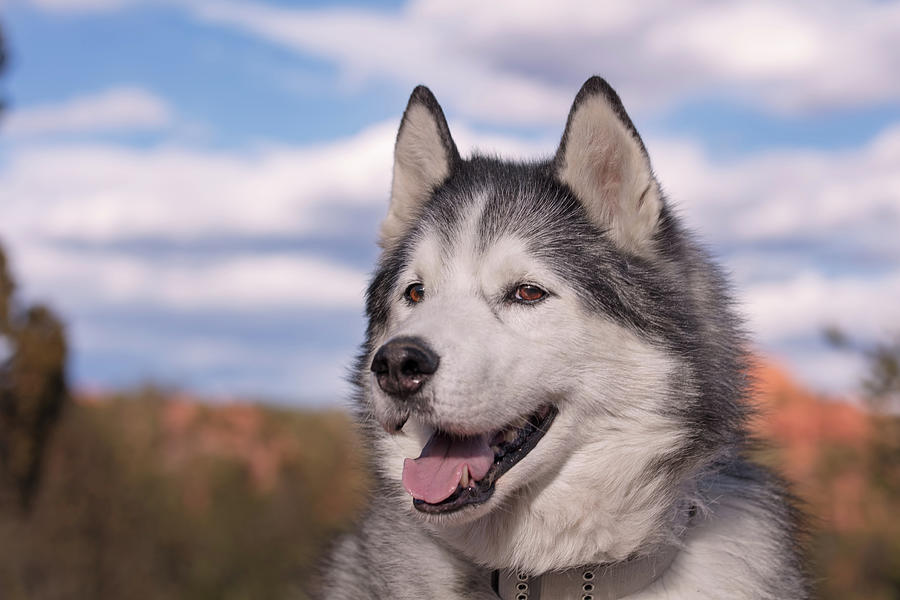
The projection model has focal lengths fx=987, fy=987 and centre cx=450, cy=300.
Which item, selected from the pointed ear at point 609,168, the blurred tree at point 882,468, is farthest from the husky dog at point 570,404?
the blurred tree at point 882,468

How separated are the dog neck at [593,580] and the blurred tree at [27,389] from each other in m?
5.61

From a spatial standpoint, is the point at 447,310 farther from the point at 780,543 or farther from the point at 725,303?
the point at 780,543

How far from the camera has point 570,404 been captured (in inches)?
146

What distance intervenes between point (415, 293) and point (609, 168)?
3.15 feet

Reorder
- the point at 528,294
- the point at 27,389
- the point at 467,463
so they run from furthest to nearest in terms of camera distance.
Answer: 1. the point at 27,389
2. the point at 528,294
3. the point at 467,463

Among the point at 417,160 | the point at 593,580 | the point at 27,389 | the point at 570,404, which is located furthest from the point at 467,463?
the point at 27,389

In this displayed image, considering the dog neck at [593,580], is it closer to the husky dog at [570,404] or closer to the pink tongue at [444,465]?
the husky dog at [570,404]

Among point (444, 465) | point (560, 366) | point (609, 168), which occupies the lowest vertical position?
point (444, 465)

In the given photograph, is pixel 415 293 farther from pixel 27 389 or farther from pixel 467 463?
pixel 27 389

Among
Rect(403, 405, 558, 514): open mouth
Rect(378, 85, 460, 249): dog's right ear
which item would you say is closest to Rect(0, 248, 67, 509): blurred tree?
Rect(378, 85, 460, 249): dog's right ear

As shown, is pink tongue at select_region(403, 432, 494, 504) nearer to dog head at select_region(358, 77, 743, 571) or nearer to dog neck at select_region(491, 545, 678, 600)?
dog head at select_region(358, 77, 743, 571)

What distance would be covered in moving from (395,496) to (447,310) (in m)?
0.90

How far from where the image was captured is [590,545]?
12.1 ft

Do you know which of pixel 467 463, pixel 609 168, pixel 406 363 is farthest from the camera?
pixel 609 168
